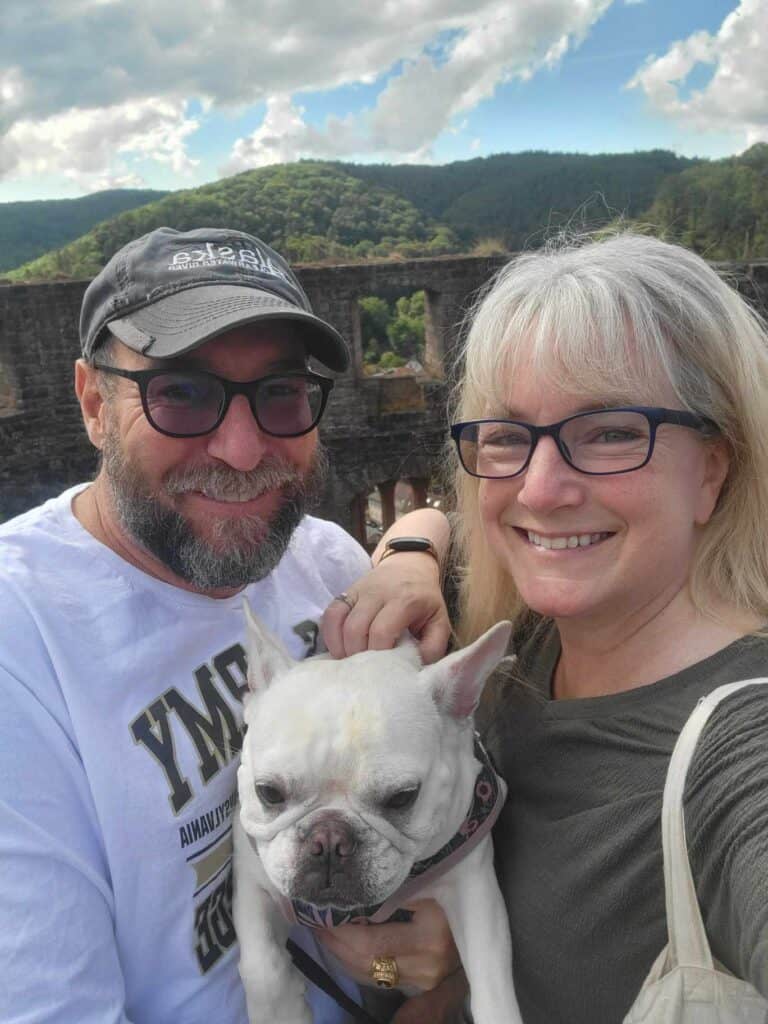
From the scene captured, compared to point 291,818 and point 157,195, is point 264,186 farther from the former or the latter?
point 291,818

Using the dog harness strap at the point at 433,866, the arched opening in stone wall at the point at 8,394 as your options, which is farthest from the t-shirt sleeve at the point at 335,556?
the arched opening in stone wall at the point at 8,394

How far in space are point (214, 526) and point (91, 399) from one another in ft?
1.81

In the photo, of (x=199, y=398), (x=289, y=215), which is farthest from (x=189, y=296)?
(x=289, y=215)

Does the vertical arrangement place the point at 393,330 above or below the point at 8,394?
below

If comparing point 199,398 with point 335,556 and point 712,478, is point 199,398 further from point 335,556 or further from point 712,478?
point 712,478

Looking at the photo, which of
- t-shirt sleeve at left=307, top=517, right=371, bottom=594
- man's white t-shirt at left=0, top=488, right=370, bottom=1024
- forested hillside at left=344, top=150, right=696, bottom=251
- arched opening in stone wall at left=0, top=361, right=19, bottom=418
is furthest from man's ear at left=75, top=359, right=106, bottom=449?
forested hillside at left=344, top=150, right=696, bottom=251

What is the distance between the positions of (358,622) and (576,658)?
0.55 m

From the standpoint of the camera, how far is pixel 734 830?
1.21m

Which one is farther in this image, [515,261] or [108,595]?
[515,261]

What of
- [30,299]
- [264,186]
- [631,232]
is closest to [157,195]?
[264,186]

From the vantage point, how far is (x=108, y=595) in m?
1.72

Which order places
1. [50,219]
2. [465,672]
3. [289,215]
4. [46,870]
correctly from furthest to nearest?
[50,219] < [289,215] < [465,672] < [46,870]

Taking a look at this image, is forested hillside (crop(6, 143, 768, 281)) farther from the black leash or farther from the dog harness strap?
the black leash

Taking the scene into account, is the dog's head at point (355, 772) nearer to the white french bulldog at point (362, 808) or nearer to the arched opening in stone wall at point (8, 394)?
the white french bulldog at point (362, 808)
